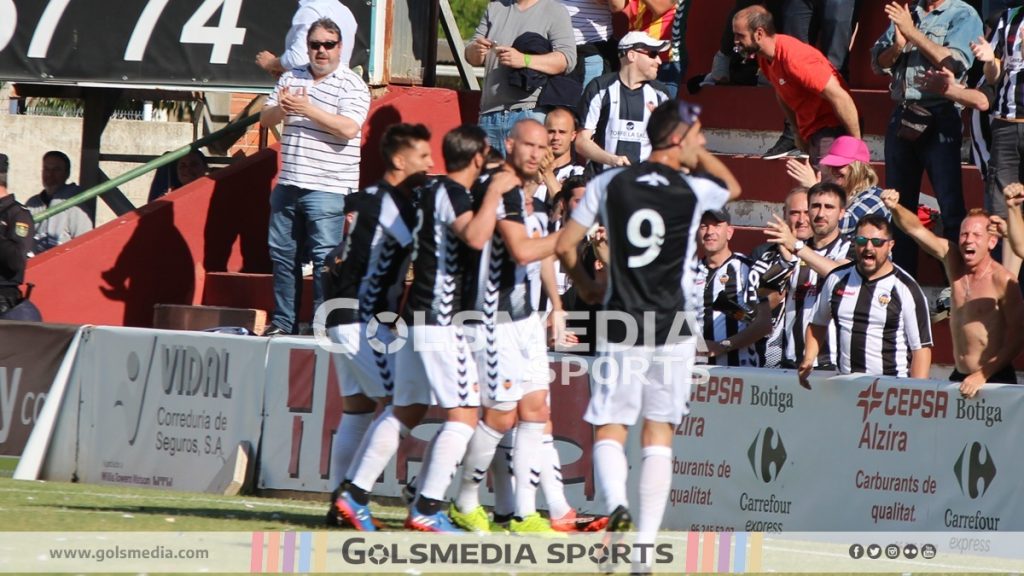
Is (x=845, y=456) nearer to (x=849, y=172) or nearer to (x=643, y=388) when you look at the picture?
(x=849, y=172)

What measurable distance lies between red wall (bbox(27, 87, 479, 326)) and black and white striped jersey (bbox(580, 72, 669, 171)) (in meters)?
3.30

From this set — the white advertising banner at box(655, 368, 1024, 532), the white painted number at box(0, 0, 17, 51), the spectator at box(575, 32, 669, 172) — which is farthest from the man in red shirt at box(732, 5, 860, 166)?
the white painted number at box(0, 0, 17, 51)

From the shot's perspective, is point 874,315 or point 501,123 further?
point 501,123

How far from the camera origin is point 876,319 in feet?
30.9

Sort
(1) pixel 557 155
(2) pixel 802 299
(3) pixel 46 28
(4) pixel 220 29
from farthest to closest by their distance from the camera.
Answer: (3) pixel 46 28 < (4) pixel 220 29 < (1) pixel 557 155 < (2) pixel 802 299

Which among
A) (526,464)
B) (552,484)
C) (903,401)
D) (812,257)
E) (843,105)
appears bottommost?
(552,484)

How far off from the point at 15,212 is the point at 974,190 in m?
7.85

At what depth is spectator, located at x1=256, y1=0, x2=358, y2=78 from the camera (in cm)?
1310

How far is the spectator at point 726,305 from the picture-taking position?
10.2 meters

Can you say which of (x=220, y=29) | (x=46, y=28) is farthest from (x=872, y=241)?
(x=46, y=28)

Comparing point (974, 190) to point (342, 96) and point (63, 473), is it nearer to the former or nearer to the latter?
point (342, 96)

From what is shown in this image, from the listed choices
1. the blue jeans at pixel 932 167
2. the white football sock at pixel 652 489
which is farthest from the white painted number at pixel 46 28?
the white football sock at pixel 652 489

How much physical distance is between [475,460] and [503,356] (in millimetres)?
654

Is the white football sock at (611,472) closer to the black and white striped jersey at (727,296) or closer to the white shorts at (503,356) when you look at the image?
the white shorts at (503,356)
